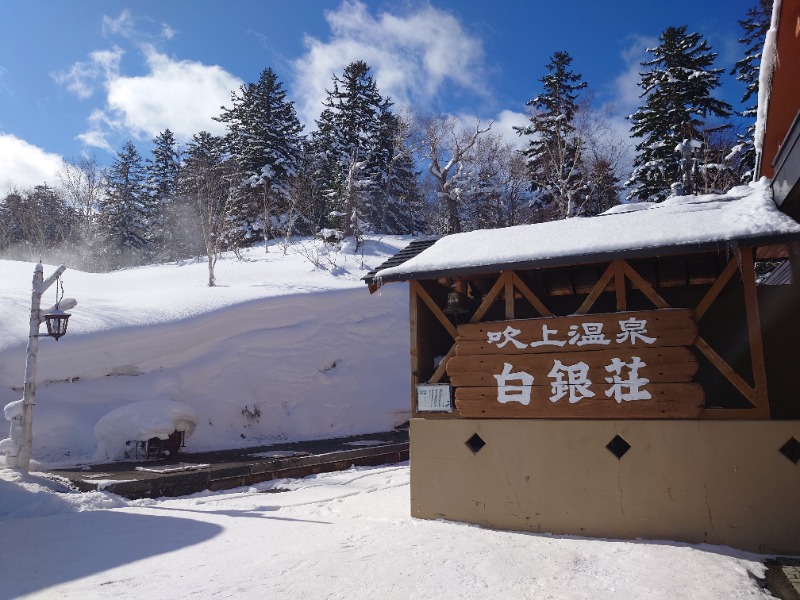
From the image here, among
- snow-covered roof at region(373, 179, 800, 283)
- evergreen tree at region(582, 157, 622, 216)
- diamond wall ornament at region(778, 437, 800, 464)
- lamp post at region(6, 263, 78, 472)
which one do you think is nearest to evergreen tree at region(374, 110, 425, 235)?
evergreen tree at region(582, 157, 622, 216)

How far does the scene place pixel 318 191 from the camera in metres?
34.5

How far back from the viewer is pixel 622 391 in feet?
18.6

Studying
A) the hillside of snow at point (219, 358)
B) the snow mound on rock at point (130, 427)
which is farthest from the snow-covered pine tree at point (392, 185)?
the snow mound on rock at point (130, 427)

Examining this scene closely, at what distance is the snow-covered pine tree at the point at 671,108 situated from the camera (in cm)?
2352

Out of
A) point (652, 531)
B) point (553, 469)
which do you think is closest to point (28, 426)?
point (553, 469)

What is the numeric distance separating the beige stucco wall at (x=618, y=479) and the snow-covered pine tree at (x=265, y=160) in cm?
2658

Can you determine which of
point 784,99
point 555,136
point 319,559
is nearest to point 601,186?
→ point 555,136

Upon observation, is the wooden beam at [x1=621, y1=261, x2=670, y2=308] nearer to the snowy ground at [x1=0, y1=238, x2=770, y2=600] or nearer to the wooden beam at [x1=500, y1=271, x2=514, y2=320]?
the wooden beam at [x1=500, y1=271, x2=514, y2=320]

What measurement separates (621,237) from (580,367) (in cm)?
150

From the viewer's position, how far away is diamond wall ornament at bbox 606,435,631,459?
18.4ft

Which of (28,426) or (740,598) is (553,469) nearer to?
(740,598)

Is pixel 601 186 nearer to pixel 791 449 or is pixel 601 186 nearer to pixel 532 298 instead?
pixel 532 298

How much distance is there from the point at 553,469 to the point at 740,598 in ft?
7.19

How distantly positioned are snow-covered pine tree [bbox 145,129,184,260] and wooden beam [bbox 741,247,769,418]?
118ft
